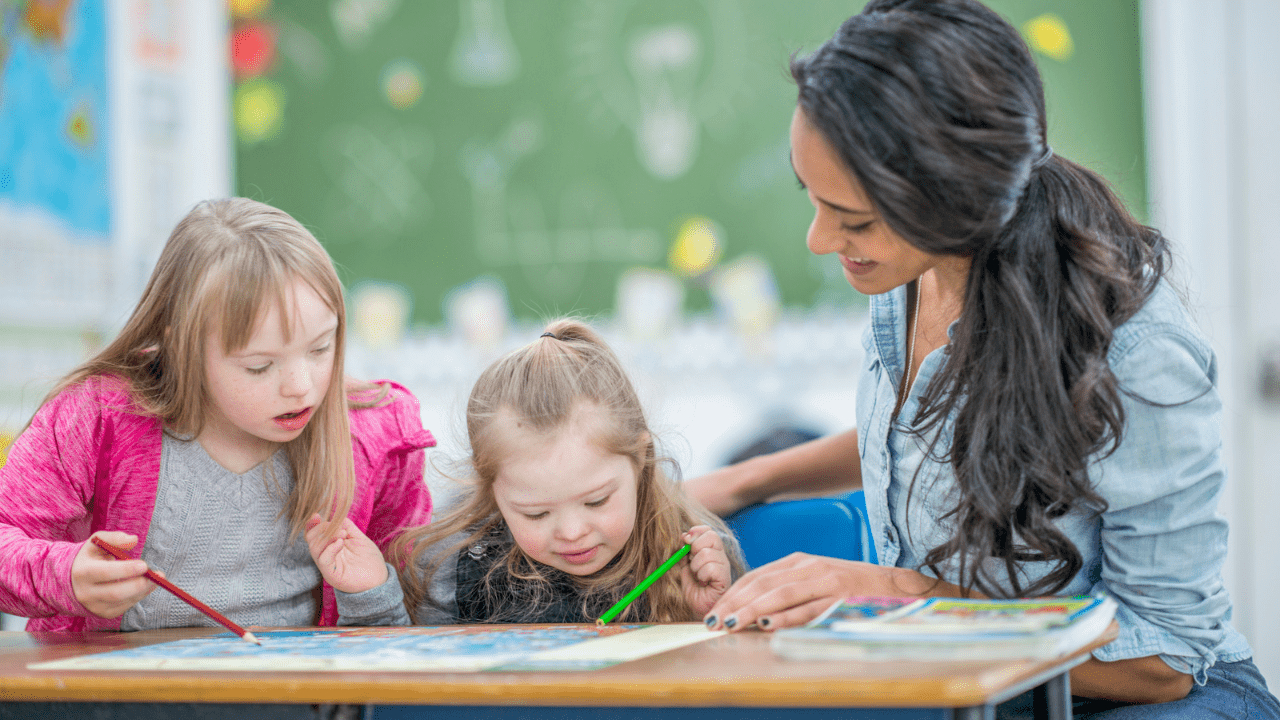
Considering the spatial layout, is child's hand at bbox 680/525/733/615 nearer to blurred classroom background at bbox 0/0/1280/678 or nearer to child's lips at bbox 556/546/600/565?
child's lips at bbox 556/546/600/565

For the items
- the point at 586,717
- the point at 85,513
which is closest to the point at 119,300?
the point at 85,513

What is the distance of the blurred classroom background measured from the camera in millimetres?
2410

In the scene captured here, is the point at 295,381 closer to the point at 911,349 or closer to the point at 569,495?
the point at 569,495

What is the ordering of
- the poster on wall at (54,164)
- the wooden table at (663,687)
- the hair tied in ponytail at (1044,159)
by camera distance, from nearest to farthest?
1. the wooden table at (663,687)
2. the hair tied in ponytail at (1044,159)
3. the poster on wall at (54,164)

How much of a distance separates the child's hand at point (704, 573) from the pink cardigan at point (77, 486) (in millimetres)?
369

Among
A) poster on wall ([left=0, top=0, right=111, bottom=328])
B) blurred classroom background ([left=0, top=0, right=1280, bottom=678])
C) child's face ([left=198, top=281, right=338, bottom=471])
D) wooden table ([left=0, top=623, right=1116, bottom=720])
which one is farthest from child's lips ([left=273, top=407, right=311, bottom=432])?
poster on wall ([left=0, top=0, right=111, bottom=328])

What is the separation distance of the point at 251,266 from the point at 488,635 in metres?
0.47

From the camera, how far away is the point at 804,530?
1.34m

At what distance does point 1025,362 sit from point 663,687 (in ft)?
1.69

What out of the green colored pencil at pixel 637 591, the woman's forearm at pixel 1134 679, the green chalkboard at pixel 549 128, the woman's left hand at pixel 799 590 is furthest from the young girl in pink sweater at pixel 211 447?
the green chalkboard at pixel 549 128

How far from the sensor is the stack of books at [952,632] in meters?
0.70

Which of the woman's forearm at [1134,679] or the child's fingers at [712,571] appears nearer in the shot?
the woman's forearm at [1134,679]

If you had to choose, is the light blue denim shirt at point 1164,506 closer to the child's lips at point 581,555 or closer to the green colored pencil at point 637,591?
the green colored pencil at point 637,591

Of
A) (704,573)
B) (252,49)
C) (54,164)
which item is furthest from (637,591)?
(252,49)
